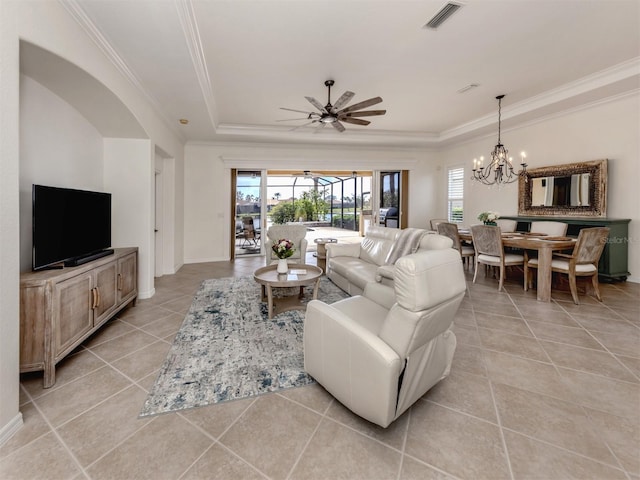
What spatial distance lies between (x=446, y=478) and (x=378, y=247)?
9.55 ft

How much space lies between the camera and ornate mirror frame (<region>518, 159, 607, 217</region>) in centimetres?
446

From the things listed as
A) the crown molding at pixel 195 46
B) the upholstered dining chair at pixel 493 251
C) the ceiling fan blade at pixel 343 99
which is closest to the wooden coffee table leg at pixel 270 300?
the ceiling fan blade at pixel 343 99

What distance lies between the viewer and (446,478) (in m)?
1.26

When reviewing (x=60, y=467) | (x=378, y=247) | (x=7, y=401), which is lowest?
(x=60, y=467)

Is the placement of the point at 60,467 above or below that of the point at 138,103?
below

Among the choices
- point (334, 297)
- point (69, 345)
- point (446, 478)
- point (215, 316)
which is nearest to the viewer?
point (446, 478)

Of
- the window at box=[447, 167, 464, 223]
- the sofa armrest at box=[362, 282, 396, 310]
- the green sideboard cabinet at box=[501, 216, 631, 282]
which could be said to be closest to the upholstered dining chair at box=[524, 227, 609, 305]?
the green sideboard cabinet at box=[501, 216, 631, 282]

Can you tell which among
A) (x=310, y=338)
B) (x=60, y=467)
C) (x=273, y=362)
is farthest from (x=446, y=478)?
(x=60, y=467)

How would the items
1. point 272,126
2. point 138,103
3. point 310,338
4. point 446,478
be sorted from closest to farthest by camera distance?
point 446,478
point 310,338
point 138,103
point 272,126

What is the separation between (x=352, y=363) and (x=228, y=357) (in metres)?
1.23

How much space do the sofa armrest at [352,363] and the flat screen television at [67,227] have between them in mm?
2073

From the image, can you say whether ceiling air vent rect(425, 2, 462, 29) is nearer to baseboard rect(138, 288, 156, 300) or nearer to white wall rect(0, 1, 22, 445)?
white wall rect(0, 1, 22, 445)

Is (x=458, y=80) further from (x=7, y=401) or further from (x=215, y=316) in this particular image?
(x=7, y=401)

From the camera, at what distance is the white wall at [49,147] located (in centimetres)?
232
